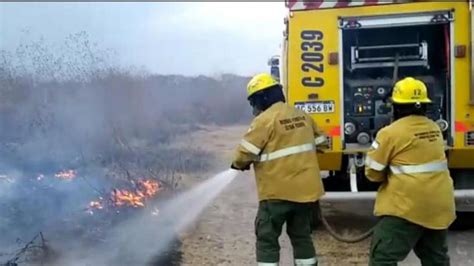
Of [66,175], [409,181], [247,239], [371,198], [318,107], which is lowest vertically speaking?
[247,239]

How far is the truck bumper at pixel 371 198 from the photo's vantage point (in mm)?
6102

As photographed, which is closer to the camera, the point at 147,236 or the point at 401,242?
the point at 401,242

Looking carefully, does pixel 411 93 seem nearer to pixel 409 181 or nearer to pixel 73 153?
pixel 409 181

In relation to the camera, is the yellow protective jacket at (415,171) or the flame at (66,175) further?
the flame at (66,175)

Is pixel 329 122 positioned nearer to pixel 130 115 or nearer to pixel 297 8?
pixel 297 8

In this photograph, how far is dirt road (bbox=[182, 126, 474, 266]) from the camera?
6.00 m

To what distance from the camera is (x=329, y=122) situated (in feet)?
20.7

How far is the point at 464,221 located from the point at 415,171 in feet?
10.6

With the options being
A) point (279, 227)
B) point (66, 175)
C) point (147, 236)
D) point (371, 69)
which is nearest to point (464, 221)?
point (371, 69)

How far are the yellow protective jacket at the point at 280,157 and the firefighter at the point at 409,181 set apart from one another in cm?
70

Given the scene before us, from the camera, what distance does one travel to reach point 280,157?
189 inches

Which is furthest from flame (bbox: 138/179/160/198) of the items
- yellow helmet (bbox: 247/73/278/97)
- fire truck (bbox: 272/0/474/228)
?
yellow helmet (bbox: 247/73/278/97)

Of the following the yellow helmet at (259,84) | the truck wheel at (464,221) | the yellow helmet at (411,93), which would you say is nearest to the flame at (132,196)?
the yellow helmet at (259,84)

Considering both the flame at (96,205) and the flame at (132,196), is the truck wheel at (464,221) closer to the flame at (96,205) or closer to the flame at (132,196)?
the flame at (132,196)
